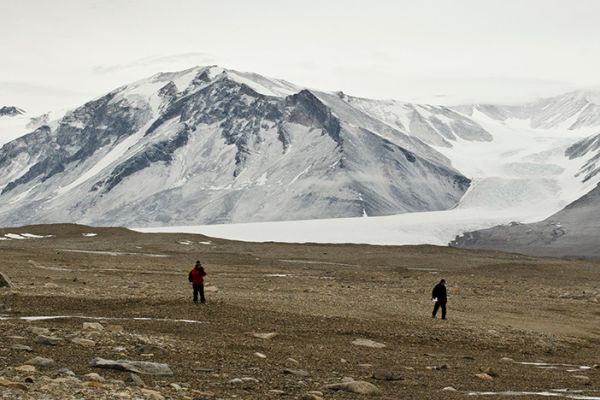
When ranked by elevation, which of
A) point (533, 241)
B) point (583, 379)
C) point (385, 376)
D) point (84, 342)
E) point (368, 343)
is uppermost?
point (533, 241)

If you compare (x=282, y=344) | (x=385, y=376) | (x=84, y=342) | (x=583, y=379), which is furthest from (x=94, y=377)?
(x=583, y=379)

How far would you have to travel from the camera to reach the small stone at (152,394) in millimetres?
17078

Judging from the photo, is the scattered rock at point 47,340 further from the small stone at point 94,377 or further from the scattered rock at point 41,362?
the small stone at point 94,377

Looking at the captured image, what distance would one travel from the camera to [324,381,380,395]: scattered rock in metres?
20.4

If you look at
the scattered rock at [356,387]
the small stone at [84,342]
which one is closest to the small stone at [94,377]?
the small stone at [84,342]

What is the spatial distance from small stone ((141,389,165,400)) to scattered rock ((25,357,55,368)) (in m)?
3.26

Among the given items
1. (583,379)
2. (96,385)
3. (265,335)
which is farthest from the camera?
(265,335)

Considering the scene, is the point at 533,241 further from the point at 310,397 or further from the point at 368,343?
the point at 310,397

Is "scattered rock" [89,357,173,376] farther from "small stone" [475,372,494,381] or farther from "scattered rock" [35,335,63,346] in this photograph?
"small stone" [475,372,494,381]

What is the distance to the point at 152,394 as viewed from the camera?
56.9 ft

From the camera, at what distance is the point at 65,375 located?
18.8m

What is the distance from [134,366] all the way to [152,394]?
3.25 metres

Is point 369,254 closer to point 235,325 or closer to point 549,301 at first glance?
point 549,301

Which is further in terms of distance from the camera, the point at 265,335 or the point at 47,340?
the point at 265,335
